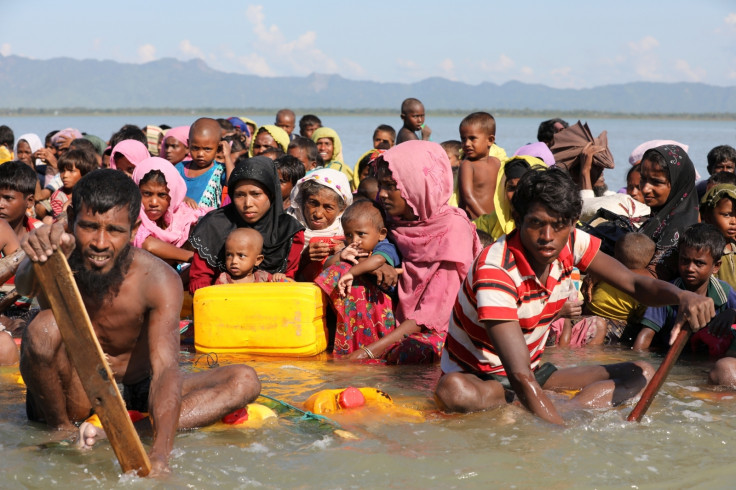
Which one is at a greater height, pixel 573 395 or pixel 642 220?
pixel 642 220

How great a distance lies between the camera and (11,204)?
686 centimetres

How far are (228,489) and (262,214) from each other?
3.34 metres

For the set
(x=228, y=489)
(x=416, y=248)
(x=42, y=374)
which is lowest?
(x=228, y=489)

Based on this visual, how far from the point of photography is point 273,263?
268 inches

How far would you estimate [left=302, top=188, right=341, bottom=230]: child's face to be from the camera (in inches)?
280

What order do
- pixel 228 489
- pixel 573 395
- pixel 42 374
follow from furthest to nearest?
1. pixel 573 395
2. pixel 42 374
3. pixel 228 489

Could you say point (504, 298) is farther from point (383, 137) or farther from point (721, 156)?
point (383, 137)

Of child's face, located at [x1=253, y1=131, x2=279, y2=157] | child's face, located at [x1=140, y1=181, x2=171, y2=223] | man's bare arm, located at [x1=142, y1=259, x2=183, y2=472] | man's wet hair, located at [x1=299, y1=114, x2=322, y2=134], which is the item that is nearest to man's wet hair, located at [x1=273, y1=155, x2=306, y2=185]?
child's face, located at [x1=140, y1=181, x2=171, y2=223]

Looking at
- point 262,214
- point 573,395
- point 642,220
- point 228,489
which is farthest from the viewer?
point 642,220

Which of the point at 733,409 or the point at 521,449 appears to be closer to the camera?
the point at 521,449

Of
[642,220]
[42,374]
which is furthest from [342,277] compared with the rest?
[642,220]

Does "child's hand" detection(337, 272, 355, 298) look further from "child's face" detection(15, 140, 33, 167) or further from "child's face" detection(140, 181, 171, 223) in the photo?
"child's face" detection(15, 140, 33, 167)

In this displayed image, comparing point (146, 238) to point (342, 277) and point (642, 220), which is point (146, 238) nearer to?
point (342, 277)

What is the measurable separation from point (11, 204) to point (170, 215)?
1.32 m
